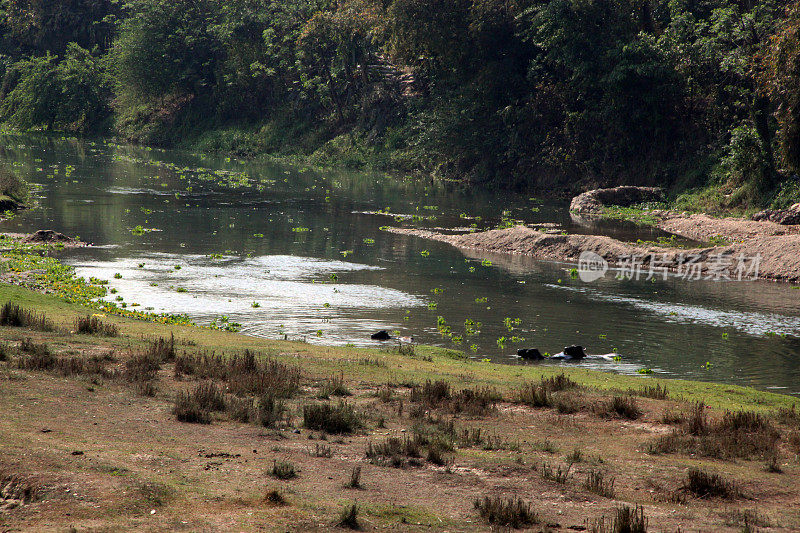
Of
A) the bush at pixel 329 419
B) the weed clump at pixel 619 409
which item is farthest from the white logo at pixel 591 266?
the bush at pixel 329 419

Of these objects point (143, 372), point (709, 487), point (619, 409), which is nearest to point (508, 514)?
point (709, 487)

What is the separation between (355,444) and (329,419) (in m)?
0.67

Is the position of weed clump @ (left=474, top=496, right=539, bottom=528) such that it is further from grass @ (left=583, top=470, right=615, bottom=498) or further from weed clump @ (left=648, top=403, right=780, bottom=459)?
weed clump @ (left=648, top=403, right=780, bottom=459)

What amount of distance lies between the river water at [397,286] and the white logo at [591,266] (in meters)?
0.50

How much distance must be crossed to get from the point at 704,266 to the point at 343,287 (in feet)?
43.1

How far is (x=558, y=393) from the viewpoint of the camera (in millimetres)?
13742

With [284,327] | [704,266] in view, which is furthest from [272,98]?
[284,327]

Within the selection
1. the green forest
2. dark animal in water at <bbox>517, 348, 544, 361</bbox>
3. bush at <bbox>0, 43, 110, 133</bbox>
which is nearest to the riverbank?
dark animal in water at <bbox>517, 348, 544, 361</bbox>

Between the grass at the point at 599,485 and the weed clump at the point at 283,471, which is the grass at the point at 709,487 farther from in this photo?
the weed clump at the point at 283,471

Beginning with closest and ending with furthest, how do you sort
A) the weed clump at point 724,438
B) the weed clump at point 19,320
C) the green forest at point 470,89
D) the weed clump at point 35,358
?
the weed clump at point 724,438 → the weed clump at point 35,358 → the weed clump at point 19,320 → the green forest at point 470,89

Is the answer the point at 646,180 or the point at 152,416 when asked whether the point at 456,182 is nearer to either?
the point at 646,180

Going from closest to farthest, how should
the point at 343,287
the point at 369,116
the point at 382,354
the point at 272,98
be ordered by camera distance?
the point at 382,354, the point at 343,287, the point at 369,116, the point at 272,98

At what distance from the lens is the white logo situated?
28188mm

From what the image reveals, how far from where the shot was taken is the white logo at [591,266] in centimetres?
2819
